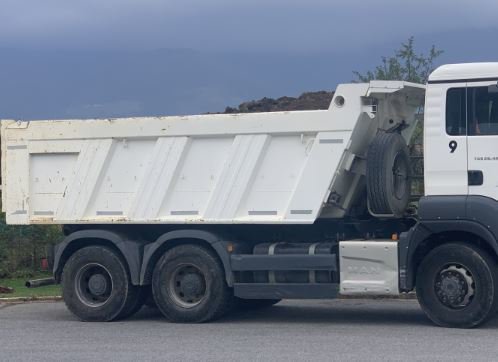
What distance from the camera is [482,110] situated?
12.9m

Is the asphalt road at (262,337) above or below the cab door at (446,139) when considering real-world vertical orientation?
below

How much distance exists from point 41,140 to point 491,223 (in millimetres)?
6383

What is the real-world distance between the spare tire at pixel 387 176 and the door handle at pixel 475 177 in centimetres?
117

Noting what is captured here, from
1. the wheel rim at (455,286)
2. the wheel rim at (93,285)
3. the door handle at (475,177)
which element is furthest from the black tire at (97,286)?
the door handle at (475,177)

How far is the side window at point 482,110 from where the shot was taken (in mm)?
12812

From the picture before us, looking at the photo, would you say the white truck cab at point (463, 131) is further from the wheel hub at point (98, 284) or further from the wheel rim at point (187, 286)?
the wheel hub at point (98, 284)

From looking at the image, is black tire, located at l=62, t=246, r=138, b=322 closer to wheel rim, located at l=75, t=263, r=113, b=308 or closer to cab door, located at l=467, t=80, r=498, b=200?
wheel rim, located at l=75, t=263, r=113, b=308

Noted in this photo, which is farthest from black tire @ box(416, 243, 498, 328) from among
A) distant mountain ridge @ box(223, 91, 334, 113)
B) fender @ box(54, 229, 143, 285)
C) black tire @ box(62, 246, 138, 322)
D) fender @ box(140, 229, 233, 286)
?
distant mountain ridge @ box(223, 91, 334, 113)

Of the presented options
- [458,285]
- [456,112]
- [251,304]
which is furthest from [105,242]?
[456,112]

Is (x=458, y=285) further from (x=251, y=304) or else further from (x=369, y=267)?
(x=251, y=304)

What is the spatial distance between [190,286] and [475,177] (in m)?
4.10

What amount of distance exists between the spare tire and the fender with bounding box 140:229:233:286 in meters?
2.04

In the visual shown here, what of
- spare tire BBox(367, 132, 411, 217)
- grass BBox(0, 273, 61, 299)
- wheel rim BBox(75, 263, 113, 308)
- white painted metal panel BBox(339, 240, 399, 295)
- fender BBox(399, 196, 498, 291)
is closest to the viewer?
fender BBox(399, 196, 498, 291)

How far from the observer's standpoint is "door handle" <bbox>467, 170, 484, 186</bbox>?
12805 millimetres
